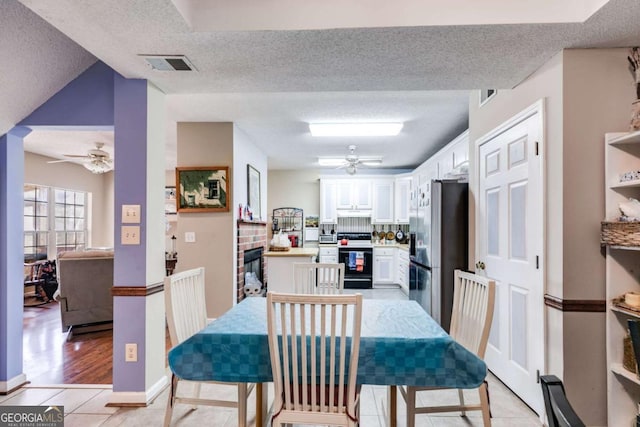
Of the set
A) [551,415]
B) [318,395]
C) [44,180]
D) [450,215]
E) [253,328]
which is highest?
[44,180]

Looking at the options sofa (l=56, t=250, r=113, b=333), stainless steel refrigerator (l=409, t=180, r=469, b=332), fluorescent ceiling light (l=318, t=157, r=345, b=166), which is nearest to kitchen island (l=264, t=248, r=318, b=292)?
stainless steel refrigerator (l=409, t=180, r=469, b=332)

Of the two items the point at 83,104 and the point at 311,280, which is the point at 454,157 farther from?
the point at 83,104

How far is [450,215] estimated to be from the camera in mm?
3383

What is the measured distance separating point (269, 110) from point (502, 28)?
2463 mm

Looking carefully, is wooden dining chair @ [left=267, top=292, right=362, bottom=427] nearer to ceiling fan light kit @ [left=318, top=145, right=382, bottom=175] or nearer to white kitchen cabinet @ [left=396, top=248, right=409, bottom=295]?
ceiling fan light kit @ [left=318, top=145, right=382, bottom=175]

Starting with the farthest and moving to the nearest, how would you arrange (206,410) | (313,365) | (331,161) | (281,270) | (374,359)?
(331,161), (281,270), (206,410), (374,359), (313,365)

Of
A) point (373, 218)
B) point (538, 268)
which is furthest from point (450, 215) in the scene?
point (373, 218)

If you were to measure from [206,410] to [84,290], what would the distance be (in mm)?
2613

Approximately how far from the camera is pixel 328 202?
7.38 m

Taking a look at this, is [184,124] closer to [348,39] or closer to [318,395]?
[348,39]

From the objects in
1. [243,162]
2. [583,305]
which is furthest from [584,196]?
[243,162]

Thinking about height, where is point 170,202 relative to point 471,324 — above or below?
above

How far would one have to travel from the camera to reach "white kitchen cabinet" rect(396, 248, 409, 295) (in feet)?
20.6

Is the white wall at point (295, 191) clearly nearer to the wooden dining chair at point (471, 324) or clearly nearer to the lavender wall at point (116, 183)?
the lavender wall at point (116, 183)
